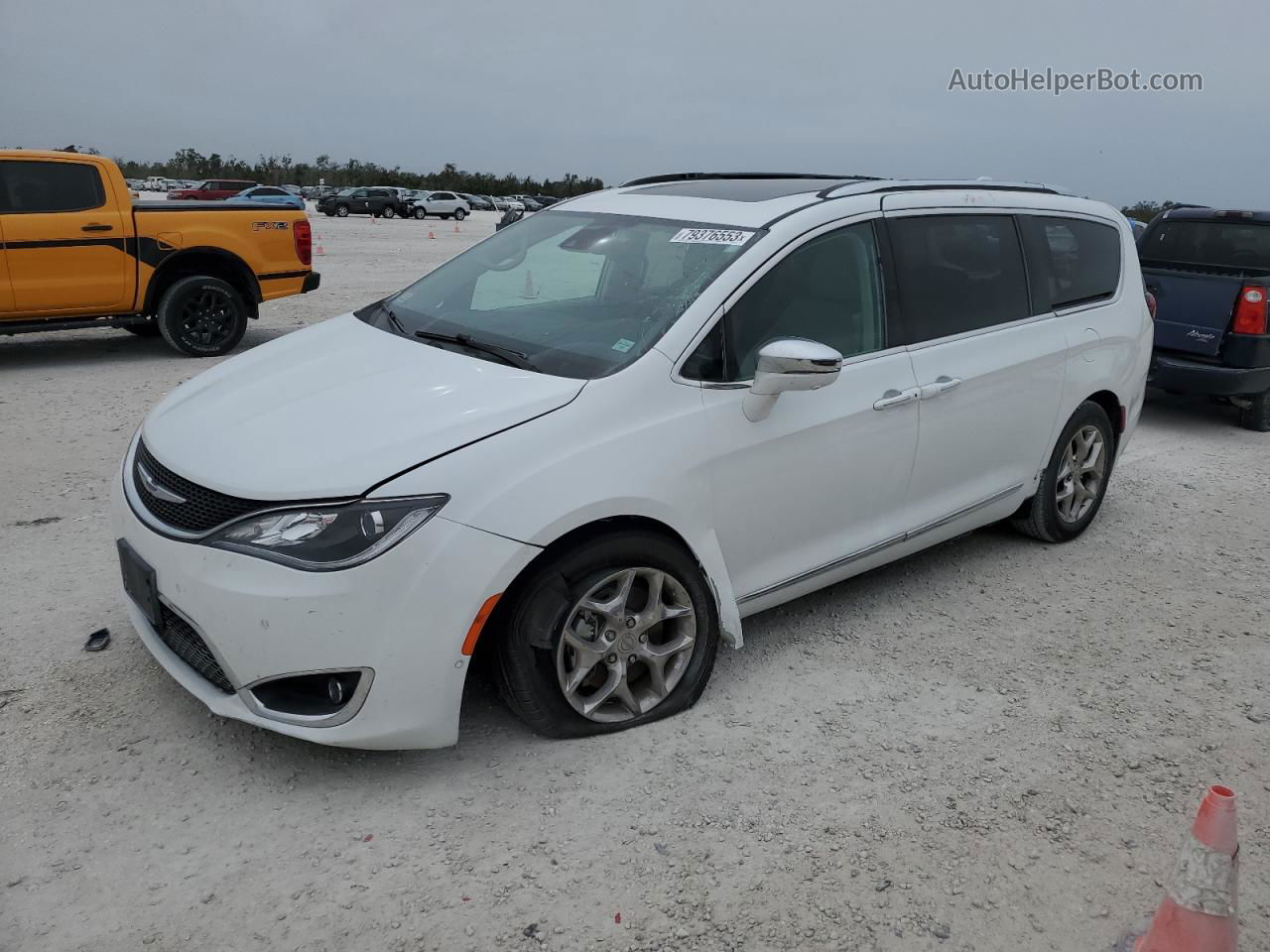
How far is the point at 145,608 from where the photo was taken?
318 cm

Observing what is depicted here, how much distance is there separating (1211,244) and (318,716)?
8.19 m

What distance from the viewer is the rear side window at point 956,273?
404 cm

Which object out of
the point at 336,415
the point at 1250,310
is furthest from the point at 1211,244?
the point at 336,415

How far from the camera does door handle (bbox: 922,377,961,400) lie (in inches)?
157

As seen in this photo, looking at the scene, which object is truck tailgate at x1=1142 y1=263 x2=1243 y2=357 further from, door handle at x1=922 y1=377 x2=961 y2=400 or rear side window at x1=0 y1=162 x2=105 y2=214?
rear side window at x1=0 y1=162 x2=105 y2=214

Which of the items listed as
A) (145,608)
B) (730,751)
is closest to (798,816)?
(730,751)

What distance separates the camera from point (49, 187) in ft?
28.3

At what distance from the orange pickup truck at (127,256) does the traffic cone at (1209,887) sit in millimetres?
A: 9095

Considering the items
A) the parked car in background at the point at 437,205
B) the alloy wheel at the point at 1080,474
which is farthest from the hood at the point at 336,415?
the parked car in background at the point at 437,205

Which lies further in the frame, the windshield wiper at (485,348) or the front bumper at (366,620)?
the windshield wiper at (485,348)

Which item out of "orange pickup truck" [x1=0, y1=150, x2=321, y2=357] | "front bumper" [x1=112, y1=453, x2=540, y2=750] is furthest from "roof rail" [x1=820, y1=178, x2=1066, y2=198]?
"orange pickup truck" [x1=0, y1=150, x2=321, y2=357]

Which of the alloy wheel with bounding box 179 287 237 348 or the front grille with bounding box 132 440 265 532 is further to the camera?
the alloy wheel with bounding box 179 287 237 348

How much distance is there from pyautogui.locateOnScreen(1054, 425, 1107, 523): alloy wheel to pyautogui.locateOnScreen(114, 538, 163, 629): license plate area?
3.98m

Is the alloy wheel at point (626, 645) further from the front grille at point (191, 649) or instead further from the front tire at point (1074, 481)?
the front tire at point (1074, 481)
